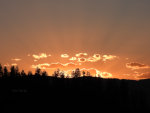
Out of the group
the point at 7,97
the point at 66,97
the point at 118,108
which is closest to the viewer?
the point at 7,97

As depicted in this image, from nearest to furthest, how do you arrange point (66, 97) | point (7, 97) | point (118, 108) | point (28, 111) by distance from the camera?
point (28, 111)
point (7, 97)
point (66, 97)
point (118, 108)

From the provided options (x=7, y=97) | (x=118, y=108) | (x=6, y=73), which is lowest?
(x=118, y=108)

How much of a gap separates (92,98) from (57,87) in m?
22.2

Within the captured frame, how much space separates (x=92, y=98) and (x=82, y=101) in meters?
14.5

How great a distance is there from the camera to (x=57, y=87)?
161250 millimetres

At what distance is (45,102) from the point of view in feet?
410

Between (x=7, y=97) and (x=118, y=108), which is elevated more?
(x=7, y=97)

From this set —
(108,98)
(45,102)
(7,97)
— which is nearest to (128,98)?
(108,98)

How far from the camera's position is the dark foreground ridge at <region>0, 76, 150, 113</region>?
380 ft

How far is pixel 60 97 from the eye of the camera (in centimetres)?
13888

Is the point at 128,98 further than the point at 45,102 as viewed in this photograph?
Yes

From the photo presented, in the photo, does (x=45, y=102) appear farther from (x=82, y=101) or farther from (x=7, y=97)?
(x=82, y=101)

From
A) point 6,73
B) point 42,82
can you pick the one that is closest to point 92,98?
point 42,82

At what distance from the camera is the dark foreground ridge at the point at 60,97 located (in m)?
116
